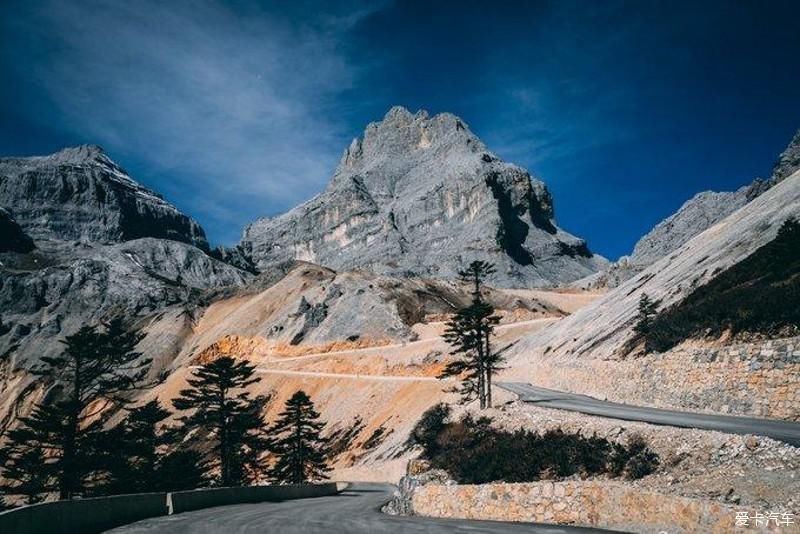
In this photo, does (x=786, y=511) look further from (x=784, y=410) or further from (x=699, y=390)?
(x=699, y=390)

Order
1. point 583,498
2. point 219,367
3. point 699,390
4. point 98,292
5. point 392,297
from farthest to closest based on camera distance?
point 98,292 < point 392,297 < point 219,367 < point 699,390 < point 583,498

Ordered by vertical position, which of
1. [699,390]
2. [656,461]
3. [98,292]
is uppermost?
[98,292]

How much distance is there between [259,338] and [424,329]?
3932 cm

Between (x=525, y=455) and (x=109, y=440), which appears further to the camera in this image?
(x=109, y=440)

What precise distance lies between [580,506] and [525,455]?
14.0 ft

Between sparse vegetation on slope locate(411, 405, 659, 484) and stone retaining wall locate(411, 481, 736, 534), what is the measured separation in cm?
101

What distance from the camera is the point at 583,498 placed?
14336 millimetres

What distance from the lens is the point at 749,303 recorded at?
1053 inches

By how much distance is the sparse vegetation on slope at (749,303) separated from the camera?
23734mm

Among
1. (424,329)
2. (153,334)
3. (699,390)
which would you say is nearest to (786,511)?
(699,390)

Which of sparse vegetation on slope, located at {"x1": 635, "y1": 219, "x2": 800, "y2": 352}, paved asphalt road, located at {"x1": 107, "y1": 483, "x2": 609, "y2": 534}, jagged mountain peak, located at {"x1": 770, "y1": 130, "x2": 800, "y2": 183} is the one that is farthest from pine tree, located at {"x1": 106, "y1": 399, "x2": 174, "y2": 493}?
jagged mountain peak, located at {"x1": 770, "y1": 130, "x2": 800, "y2": 183}

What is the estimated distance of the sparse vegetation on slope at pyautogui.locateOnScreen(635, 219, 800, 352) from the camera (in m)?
23.7

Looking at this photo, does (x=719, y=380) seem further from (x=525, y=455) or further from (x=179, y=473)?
(x=179, y=473)

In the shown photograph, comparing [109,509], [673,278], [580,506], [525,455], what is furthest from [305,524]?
[673,278]
